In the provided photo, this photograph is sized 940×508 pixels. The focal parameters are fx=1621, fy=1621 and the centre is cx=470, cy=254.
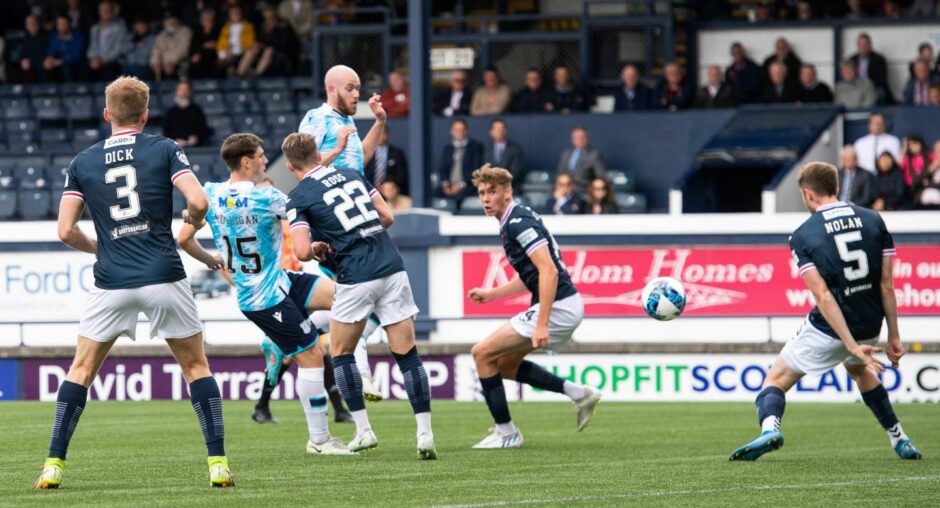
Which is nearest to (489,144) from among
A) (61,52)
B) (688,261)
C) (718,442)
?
(688,261)

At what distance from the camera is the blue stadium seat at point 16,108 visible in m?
25.6

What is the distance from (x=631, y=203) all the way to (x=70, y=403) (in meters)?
13.5

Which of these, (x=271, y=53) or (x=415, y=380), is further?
(x=271, y=53)

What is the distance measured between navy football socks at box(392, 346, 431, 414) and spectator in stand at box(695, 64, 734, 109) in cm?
1293

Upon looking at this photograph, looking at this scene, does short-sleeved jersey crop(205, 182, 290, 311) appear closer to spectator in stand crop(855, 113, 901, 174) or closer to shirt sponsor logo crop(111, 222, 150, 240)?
shirt sponsor logo crop(111, 222, 150, 240)

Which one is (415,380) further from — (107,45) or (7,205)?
(107,45)

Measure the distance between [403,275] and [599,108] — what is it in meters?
13.8

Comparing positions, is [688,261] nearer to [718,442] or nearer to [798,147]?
[798,147]

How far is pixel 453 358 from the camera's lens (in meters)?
16.6

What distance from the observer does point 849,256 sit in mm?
9148

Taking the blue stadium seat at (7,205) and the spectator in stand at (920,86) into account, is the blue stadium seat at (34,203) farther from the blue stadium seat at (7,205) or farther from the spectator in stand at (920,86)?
the spectator in stand at (920,86)

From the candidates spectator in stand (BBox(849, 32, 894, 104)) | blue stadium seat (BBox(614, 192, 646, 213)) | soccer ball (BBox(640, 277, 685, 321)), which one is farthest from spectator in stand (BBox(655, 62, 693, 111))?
soccer ball (BBox(640, 277, 685, 321))

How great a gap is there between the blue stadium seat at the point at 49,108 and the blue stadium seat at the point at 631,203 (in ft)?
31.6

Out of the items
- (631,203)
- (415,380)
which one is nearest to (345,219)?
(415,380)
